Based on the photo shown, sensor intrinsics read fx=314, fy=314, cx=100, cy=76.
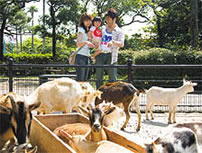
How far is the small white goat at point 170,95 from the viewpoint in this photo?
6.48m

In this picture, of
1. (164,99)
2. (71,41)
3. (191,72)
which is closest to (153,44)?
(71,41)

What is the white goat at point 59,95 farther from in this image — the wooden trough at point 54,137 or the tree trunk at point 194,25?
the tree trunk at point 194,25

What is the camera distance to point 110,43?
241 inches

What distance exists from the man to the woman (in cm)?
27

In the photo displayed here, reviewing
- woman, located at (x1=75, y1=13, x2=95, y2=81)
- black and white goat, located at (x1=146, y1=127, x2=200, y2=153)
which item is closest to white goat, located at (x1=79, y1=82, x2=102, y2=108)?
woman, located at (x1=75, y1=13, x2=95, y2=81)

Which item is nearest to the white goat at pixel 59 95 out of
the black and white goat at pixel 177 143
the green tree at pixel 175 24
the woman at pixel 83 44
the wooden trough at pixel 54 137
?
the wooden trough at pixel 54 137

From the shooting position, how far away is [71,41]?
2975 cm

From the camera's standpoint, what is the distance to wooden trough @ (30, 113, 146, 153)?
2.71 meters

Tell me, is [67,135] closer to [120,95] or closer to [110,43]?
[120,95]

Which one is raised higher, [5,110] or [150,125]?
[5,110]

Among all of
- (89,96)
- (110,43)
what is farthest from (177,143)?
(110,43)

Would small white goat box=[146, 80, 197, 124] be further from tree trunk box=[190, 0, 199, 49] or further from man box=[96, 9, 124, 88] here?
tree trunk box=[190, 0, 199, 49]

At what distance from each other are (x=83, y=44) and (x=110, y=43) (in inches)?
22.3

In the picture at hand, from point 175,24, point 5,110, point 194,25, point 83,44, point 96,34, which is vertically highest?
point 175,24
